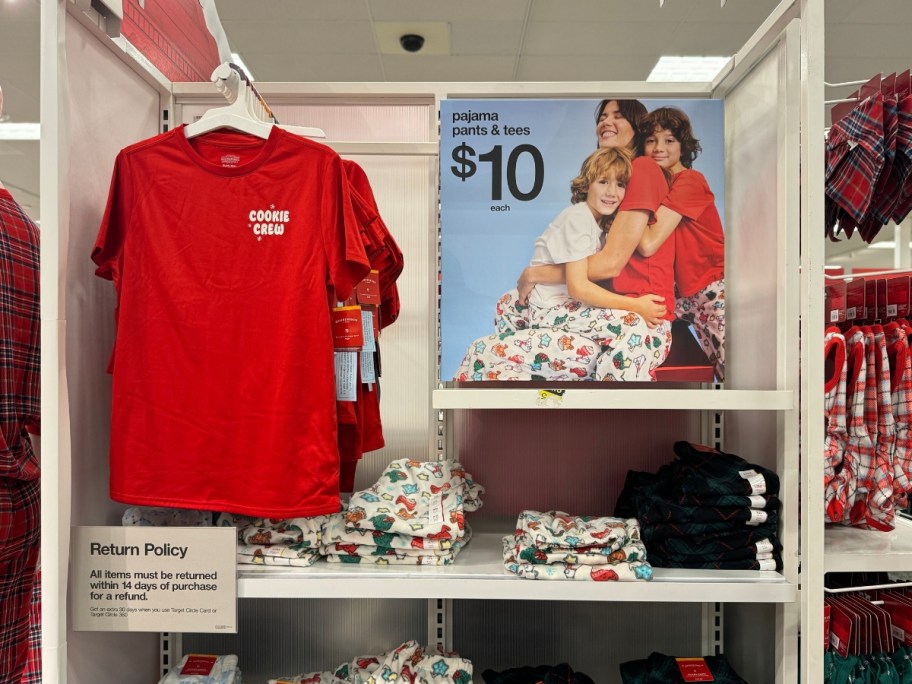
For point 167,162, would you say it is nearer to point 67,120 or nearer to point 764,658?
point 67,120

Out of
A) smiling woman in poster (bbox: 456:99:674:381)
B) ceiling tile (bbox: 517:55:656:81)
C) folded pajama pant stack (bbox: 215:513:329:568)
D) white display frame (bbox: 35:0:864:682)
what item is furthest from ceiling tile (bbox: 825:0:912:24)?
folded pajama pant stack (bbox: 215:513:329:568)

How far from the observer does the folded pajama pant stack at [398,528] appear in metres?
1.47

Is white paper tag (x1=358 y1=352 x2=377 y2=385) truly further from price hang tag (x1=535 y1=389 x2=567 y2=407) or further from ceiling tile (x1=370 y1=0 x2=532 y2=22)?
ceiling tile (x1=370 y1=0 x2=532 y2=22)

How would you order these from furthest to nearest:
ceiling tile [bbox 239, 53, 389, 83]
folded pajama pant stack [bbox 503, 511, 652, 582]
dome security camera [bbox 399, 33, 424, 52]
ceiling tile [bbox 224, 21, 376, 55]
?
ceiling tile [bbox 239, 53, 389, 83] → dome security camera [bbox 399, 33, 424, 52] → ceiling tile [bbox 224, 21, 376, 55] → folded pajama pant stack [bbox 503, 511, 652, 582]

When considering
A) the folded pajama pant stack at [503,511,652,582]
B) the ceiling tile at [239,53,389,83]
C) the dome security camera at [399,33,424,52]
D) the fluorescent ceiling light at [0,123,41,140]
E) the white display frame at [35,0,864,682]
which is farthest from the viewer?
the ceiling tile at [239,53,389,83]

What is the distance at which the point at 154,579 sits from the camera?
4.43 feet

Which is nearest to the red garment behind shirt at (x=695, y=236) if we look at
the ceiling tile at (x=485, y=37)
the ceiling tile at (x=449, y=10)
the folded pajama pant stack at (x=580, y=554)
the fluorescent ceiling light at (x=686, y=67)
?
the folded pajama pant stack at (x=580, y=554)

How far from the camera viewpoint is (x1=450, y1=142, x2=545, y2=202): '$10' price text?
1577 millimetres

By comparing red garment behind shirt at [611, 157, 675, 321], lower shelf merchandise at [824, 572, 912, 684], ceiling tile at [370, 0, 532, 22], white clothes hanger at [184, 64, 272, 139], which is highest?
ceiling tile at [370, 0, 532, 22]

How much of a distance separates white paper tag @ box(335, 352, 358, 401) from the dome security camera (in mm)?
3292

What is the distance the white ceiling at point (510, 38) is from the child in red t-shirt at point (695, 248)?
2.69m

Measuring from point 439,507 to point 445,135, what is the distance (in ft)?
2.94

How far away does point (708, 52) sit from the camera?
14.4 feet

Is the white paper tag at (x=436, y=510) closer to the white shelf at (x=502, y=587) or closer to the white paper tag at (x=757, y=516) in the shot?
the white shelf at (x=502, y=587)
